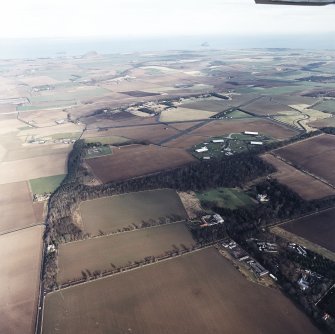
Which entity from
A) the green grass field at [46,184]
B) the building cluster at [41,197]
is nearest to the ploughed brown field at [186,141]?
the green grass field at [46,184]

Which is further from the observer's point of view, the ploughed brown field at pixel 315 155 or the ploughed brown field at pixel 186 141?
the ploughed brown field at pixel 186 141

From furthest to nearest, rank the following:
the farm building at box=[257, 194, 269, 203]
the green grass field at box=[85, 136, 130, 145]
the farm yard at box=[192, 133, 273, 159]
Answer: the green grass field at box=[85, 136, 130, 145], the farm yard at box=[192, 133, 273, 159], the farm building at box=[257, 194, 269, 203]

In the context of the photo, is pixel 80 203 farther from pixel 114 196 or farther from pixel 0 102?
pixel 0 102

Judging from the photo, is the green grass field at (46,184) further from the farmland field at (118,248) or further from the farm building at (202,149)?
the farm building at (202,149)

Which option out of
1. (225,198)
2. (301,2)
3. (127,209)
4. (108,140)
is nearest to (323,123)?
(225,198)

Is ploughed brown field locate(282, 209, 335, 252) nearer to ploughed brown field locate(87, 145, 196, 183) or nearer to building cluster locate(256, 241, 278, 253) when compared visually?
building cluster locate(256, 241, 278, 253)

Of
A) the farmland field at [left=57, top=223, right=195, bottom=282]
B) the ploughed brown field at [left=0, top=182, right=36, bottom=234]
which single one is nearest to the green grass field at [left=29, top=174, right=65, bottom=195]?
the ploughed brown field at [left=0, top=182, right=36, bottom=234]

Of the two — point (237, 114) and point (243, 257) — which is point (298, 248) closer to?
point (243, 257)
